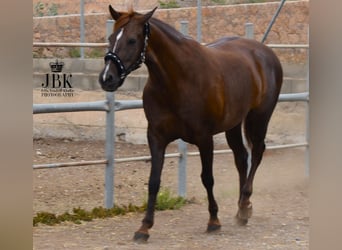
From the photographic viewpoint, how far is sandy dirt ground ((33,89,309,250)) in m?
3.97

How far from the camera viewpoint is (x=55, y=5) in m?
4.37

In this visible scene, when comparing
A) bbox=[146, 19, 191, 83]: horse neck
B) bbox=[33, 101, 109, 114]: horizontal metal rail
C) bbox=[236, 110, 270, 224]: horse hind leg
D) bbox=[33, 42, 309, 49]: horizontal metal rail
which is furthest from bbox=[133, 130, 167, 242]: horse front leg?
bbox=[33, 42, 309, 49]: horizontal metal rail

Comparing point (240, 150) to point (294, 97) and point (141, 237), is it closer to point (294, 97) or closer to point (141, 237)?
point (294, 97)

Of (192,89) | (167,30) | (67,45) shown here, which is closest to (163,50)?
(167,30)

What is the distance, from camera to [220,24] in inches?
189

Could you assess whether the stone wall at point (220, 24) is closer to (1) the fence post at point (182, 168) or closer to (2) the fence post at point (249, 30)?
(2) the fence post at point (249, 30)

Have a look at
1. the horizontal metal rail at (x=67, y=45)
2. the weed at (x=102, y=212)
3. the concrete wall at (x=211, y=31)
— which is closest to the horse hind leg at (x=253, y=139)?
the concrete wall at (x=211, y=31)

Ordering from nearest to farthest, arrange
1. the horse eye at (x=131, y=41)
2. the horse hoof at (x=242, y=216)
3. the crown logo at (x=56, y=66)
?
the horse eye at (x=131, y=41) → the crown logo at (x=56, y=66) → the horse hoof at (x=242, y=216)

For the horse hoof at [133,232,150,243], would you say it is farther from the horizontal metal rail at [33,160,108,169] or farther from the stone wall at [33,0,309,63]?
the stone wall at [33,0,309,63]

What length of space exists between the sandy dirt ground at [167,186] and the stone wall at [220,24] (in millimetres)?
468

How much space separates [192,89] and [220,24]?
1048 millimetres

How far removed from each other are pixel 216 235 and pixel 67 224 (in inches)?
39.0

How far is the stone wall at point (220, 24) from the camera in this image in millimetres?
4508
